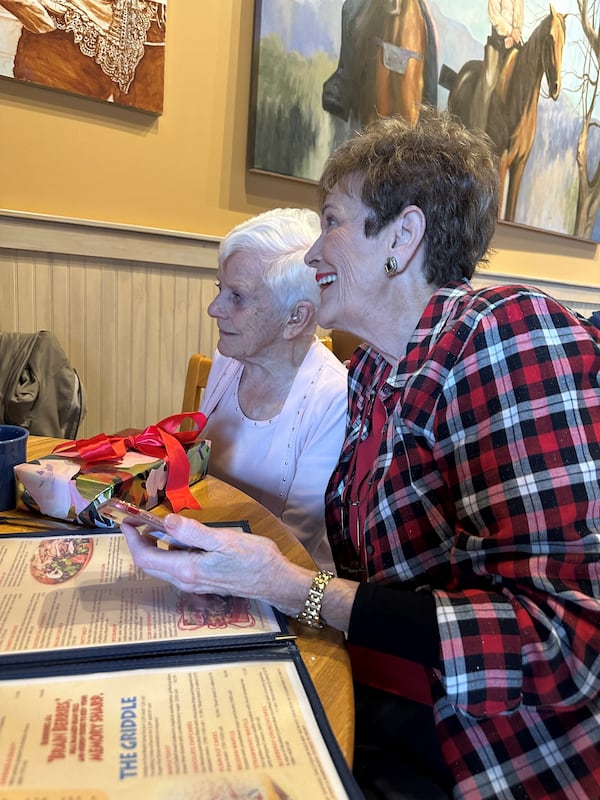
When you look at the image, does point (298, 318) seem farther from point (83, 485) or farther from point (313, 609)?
point (313, 609)

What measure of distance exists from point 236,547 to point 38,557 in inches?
11.5

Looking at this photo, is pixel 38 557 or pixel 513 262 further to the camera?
pixel 513 262

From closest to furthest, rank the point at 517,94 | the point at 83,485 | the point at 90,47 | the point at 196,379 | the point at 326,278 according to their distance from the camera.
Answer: the point at 83,485, the point at 326,278, the point at 196,379, the point at 90,47, the point at 517,94

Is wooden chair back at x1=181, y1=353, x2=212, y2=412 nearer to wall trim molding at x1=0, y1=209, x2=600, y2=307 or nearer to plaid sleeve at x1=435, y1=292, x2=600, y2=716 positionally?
wall trim molding at x1=0, y1=209, x2=600, y2=307

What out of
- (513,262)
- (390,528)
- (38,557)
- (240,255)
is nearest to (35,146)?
(240,255)

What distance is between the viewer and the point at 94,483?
0.92 meters

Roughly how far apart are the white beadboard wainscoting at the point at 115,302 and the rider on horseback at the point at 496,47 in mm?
1810

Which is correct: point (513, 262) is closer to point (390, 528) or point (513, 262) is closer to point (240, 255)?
point (240, 255)

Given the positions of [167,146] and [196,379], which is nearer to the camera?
[196,379]

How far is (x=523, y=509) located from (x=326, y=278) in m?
0.66

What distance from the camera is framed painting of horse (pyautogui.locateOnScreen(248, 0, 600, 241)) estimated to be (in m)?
2.64

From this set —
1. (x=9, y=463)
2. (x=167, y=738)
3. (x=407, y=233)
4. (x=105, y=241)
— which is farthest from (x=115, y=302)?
(x=167, y=738)

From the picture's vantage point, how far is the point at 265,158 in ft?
8.78

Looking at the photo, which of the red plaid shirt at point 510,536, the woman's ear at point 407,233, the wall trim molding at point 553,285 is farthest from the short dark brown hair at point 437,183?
the wall trim molding at point 553,285
